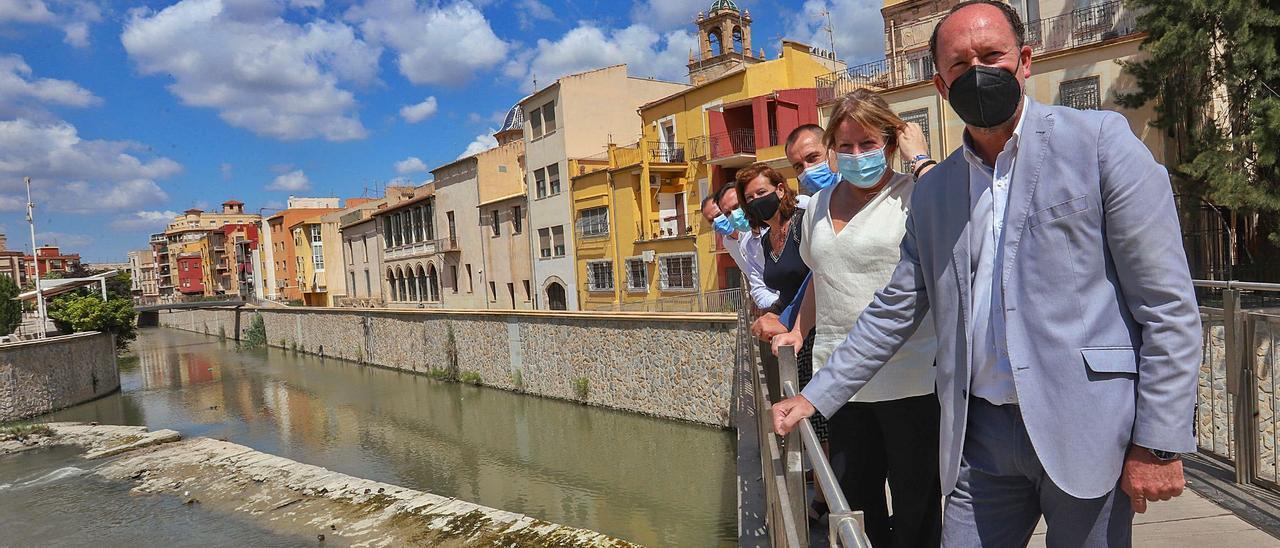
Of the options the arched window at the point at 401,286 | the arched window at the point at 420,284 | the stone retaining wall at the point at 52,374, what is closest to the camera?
the stone retaining wall at the point at 52,374

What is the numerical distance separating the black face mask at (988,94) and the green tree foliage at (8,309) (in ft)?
123

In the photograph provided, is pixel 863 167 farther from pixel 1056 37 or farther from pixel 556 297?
pixel 556 297

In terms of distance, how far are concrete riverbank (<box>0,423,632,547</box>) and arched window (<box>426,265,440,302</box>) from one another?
2134 centimetres

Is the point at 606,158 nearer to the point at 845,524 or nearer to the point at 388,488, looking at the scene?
the point at 388,488

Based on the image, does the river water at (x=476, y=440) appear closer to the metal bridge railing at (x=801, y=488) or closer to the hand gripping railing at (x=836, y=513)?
the metal bridge railing at (x=801, y=488)

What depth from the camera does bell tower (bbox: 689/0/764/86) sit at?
35.6 meters

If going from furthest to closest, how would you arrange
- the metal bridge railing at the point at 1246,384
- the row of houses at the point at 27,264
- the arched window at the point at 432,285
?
the row of houses at the point at 27,264
the arched window at the point at 432,285
the metal bridge railing at the point at 1246,384

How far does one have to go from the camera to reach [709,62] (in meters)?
36.6

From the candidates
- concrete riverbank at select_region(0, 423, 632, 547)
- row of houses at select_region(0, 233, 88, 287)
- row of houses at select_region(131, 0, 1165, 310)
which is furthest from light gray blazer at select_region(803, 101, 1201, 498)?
row of houses at select_region(0, 233, 88, 287)

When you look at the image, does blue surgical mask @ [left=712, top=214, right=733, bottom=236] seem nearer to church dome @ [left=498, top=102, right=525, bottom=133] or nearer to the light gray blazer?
the light gray blazer

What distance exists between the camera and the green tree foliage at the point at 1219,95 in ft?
42.7

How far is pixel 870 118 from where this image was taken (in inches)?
103

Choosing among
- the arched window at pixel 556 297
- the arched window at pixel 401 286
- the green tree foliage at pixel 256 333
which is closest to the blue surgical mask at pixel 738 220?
the arched window at pixel 556 297

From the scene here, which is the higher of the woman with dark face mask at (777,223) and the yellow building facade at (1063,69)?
the yellow building facade at (1063,69)
